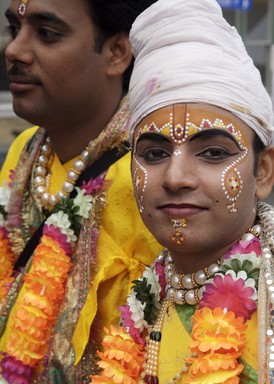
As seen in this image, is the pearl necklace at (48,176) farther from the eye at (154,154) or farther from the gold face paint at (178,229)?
the gold face paint at (178,229)

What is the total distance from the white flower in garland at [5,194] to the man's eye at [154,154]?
1285mm

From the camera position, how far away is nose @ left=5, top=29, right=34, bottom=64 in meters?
3.05

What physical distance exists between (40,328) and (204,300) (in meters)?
0.87

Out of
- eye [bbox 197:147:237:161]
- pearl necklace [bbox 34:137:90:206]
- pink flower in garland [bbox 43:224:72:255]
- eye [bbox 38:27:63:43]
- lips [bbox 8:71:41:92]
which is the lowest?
eye [bbox 197:147:237:161]

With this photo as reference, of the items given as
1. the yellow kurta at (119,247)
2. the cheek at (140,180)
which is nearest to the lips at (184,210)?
the cheek at (140,180)

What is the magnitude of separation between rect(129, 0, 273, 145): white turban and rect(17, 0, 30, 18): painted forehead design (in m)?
0.86

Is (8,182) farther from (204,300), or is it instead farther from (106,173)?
(204,300)

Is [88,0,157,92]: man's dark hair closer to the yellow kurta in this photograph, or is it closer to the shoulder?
the yellow kurta

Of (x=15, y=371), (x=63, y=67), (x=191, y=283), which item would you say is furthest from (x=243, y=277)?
(x=63, y=67)

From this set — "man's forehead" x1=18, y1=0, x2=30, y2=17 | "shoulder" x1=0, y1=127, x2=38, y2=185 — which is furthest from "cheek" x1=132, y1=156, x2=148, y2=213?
"shoulder" x1=0, y1=127, x2=38, y2=185

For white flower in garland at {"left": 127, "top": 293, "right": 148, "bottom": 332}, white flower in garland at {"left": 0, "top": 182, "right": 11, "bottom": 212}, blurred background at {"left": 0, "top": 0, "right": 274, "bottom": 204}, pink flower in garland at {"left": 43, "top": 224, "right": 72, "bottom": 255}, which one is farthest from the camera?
blurred background at {"left": 0, "top": 0, "right": 274, "bottom": 204}

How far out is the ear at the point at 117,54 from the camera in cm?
313

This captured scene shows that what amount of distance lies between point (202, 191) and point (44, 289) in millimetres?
1011

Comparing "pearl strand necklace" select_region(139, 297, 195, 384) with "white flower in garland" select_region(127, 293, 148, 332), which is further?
"white flower in garland" select_region(127, 293, 148, 332)
